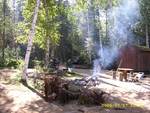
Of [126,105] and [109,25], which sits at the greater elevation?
[109,25]

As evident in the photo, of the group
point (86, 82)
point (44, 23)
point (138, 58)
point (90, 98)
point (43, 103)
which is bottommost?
point (43, 103)

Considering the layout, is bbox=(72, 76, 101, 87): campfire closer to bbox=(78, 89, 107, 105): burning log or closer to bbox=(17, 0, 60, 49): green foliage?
bbox=(78, 89, 107, 105): burning log

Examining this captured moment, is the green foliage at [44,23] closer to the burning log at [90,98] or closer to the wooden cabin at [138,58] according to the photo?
the wooden cabin at [138,58]

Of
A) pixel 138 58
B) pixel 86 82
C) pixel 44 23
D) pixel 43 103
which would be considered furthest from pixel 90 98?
pixel 138 58

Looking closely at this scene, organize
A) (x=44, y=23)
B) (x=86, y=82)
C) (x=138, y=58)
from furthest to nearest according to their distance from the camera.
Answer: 1. (x=138, y=58)
2. (x=44, y=23)
3. (x=86, y=82)

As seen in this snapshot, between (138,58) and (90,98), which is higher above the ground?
(138,58)

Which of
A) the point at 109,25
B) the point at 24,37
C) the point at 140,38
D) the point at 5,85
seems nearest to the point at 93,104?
the point at 5,85

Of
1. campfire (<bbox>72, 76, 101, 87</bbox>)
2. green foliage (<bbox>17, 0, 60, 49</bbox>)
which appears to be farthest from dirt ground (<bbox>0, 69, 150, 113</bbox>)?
green foliage (<bbox>17, 0, 60, 49</bbox>)

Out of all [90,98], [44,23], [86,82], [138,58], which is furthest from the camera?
[138,58]

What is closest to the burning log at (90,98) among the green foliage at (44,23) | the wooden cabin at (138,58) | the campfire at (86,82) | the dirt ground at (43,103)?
the dirt ground at (43,103)

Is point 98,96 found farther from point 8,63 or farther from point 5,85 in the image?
point 8,63

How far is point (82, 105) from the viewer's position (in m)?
10.9

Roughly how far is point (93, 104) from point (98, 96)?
1.17 feet

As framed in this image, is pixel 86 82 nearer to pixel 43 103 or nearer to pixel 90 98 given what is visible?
pixel 90 98
